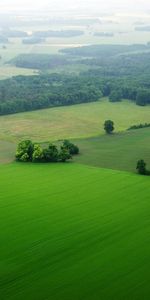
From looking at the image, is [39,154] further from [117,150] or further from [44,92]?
[44,92]

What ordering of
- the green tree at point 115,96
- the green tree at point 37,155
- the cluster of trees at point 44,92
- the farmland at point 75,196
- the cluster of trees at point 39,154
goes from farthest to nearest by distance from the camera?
the green tree at point 115,96 → the cluster of trees at point 44,92 → the cluster of trees at point 39,154 → the green tree at point 37,155 → the farmland at point 75,196

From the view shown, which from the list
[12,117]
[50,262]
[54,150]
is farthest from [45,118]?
[50,262]

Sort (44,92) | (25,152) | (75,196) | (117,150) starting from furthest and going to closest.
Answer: (44,92) < (117,150) < (25,152) < (75,196)

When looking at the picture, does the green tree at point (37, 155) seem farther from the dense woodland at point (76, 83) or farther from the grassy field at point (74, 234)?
the dense woodland at point (76, 83)

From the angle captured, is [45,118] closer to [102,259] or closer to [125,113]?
[125,113]

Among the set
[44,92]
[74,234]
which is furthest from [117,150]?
[44,92]

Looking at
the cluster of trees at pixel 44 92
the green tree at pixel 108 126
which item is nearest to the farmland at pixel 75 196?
the cluster of trees at pixel 44 92
